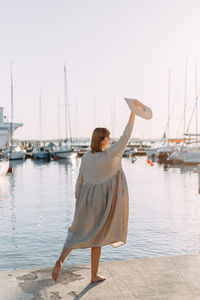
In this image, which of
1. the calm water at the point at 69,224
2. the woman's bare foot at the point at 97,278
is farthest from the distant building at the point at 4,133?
the woman's bare foot at the point at 97,278

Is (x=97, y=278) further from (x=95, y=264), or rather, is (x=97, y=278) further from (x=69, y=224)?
(x=69, y=224)

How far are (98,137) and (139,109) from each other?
548 mm

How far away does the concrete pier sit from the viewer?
14.3 feet

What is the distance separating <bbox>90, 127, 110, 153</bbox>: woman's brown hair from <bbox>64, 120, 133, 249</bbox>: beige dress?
69mm

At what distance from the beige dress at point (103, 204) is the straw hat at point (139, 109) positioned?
0.15m

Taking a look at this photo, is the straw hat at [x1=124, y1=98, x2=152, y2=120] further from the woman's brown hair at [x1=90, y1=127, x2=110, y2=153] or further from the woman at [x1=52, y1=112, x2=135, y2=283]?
the woman's brown hair at [x1=90, y1=127, x2=110, y2=153]

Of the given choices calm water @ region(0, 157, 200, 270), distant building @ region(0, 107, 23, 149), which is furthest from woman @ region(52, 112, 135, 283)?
distant building @ region(0, 107, 23, 149)

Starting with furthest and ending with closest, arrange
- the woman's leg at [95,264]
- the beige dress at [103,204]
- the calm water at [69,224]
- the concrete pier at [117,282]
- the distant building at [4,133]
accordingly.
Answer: the distant building at [4,133] → the calm water at [69,224] → the woman's leg at [95,264] → the beige dress at [103,204] → the concrete pier at [117,282]

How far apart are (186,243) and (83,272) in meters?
5.93

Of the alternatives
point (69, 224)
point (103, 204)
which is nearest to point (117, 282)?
point (103, 204)

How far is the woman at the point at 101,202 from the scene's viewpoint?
15.1 feet

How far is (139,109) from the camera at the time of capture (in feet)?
15.3

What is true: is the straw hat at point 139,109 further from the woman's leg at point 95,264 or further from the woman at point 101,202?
the woman's leg at point 95,264

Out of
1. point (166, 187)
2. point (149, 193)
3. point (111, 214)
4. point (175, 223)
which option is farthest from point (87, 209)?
point (166, 187)
